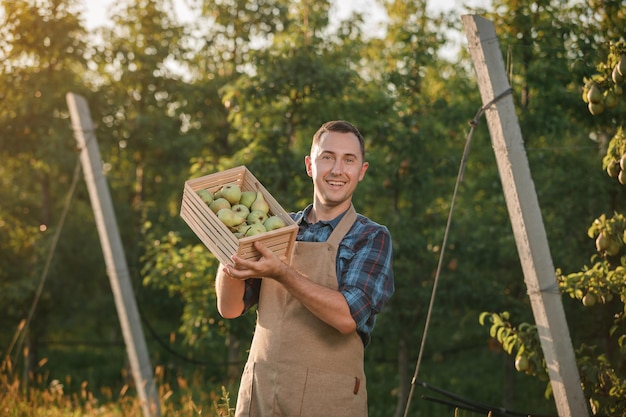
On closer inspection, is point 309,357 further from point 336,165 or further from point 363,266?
Result: point 336,165

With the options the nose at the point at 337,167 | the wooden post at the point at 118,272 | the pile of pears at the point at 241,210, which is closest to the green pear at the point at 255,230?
the pile of pears at the point at 241,210

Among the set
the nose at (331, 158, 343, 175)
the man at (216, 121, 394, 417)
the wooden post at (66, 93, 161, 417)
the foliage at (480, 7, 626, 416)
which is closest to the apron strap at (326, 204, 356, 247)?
the man at (216, 121, 394, 417)

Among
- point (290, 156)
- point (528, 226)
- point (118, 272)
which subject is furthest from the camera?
point (290, 156)

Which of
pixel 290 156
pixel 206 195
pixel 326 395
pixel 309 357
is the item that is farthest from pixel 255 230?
pixel 290 156

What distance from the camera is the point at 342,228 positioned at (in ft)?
8.98

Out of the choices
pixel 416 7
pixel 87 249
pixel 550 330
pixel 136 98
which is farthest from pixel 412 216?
pixel 87 249

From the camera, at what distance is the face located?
2.71 meters

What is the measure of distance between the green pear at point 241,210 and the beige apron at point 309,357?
22 cm

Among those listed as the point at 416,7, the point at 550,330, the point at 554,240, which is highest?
the point at 416,7

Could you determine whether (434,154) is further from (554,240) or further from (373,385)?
(373,385)

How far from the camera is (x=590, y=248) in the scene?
7723mm

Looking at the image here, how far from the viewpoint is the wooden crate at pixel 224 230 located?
98.1 inches

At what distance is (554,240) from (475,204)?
191 centimetres

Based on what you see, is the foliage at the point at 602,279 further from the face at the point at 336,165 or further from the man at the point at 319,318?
the face at the point at 336,165
